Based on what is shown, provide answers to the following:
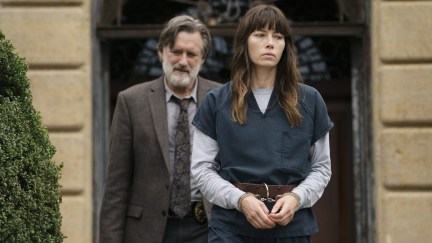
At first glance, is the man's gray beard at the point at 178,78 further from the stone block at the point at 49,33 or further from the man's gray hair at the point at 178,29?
the stone block at the point at 49,33

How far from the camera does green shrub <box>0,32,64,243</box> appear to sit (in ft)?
18.8

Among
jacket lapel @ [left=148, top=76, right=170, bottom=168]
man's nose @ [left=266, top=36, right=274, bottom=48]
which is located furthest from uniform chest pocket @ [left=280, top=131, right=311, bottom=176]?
jacket lapel @ [left=148, top=76, right=170, bottom=168]

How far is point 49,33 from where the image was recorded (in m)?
9.84

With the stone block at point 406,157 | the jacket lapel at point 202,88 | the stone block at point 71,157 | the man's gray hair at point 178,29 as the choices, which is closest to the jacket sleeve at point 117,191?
the jacket lapel at point 202,88

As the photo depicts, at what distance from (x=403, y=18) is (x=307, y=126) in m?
4.73

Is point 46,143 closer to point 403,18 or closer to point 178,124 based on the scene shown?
point 178,124

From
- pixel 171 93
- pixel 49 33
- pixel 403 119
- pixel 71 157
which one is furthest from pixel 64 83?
pixel 171 93

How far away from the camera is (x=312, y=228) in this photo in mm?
5309

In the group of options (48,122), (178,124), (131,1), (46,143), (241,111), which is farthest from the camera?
(131,1)

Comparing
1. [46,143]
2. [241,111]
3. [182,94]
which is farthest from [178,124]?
[241,111]

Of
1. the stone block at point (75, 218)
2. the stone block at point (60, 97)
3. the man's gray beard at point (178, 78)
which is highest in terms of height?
the man's gray beard at point (178, 78)

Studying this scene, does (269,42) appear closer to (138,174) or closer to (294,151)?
(294,151)

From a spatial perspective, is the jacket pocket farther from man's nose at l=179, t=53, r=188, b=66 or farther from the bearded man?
man's nose at l=179, t=53, r=188, b=66

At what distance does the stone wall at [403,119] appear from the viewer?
31.9ft
